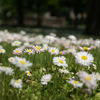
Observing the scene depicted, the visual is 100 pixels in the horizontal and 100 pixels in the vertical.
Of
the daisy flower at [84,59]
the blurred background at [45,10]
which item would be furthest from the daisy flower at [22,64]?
the blurred background at [45,10]

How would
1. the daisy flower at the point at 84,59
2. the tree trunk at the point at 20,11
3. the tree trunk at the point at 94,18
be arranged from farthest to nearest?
→ the tree trunk at the point at 20,11 < the tree trunk at the point at 94,18 < the daisy flower at the point at 84,59

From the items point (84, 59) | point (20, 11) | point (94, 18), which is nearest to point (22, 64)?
point (84, 59)

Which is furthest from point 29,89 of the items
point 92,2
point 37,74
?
point 92,2

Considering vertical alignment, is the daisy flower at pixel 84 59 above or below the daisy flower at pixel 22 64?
below

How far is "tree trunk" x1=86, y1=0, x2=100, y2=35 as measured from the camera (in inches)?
391

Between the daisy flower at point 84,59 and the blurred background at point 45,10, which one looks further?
the blurred background at point 45,10

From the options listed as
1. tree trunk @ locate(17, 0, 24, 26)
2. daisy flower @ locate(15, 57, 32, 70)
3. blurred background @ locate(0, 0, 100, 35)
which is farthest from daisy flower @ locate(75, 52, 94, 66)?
tree trunk @ locate(17, 0, 24, 26)

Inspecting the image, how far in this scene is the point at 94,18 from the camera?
10.1m

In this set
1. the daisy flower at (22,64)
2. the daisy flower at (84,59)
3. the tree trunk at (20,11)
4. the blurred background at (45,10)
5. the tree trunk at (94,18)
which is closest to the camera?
the daisy flower at (22,64)

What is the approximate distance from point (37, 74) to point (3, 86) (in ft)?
1.88

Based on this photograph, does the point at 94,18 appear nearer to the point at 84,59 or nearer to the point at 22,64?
the point at 84,59

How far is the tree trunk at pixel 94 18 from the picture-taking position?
9938 millimetres

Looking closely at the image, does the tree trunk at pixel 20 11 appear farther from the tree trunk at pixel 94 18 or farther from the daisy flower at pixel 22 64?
the daisy flower at pixel 22 64

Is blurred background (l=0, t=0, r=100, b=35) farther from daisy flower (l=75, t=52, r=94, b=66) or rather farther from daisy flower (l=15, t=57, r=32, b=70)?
daisy flower (l=15, t=57, r=32, b=70)
